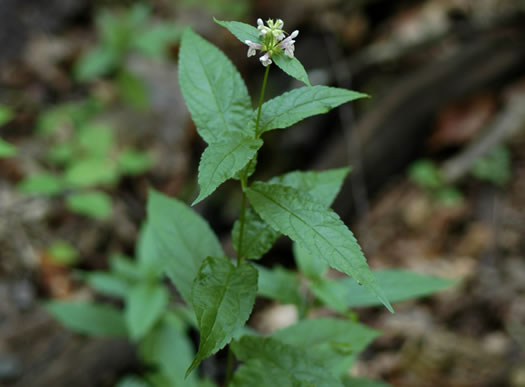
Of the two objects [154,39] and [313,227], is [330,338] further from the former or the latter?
[154,39]

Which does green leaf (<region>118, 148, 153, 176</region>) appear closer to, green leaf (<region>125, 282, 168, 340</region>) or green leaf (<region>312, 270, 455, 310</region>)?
green leaf (<region>125, 282, 168, 340</region>)

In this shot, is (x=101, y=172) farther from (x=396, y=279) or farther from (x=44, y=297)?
(x=396, y=279)

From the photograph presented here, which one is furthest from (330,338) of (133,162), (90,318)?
(133,162)

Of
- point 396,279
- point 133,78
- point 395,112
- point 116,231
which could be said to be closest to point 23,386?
point 116,231

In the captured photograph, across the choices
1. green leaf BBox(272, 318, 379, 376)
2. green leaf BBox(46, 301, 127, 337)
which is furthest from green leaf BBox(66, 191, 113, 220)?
green leaf BBox(272, 318, 379, 376)

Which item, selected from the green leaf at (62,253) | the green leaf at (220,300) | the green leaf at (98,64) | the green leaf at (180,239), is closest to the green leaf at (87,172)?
the green leaf at (62,253)
